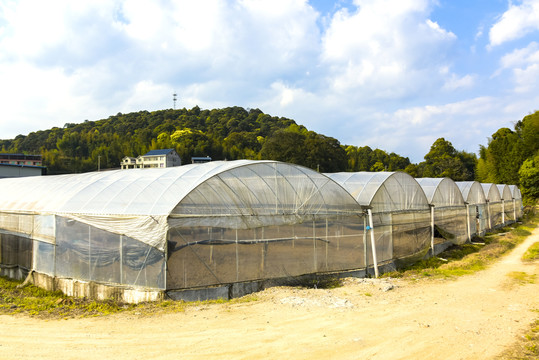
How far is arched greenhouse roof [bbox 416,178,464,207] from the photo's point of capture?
25559mm

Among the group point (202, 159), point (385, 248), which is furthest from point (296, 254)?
point (202, 159)

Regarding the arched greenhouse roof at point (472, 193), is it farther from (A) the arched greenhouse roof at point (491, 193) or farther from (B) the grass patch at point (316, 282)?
(B) the grass patch at point (316, 282)

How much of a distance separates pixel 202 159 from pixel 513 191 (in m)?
58.7

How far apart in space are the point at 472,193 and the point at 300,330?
2919cm

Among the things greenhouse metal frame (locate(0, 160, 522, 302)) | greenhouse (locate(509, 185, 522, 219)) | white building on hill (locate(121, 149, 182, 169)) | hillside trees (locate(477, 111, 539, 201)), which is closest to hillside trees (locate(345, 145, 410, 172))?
hillside trees (locate(477, 111, 539, 201))

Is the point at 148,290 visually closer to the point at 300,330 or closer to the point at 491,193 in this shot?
the point at 300,330

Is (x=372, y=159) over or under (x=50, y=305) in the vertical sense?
over

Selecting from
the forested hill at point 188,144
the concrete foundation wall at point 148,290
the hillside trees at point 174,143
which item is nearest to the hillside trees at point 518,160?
the forested hill at point 188,144

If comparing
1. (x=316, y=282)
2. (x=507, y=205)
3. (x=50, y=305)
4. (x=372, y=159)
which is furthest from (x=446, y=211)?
(x=372, y=159)

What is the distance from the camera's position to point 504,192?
149 feet

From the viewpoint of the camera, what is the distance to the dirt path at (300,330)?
8742 mm

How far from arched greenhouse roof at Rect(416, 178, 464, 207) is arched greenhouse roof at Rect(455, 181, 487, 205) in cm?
406

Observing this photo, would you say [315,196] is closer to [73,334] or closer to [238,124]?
[73,334]

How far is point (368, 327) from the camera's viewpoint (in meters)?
10.4
